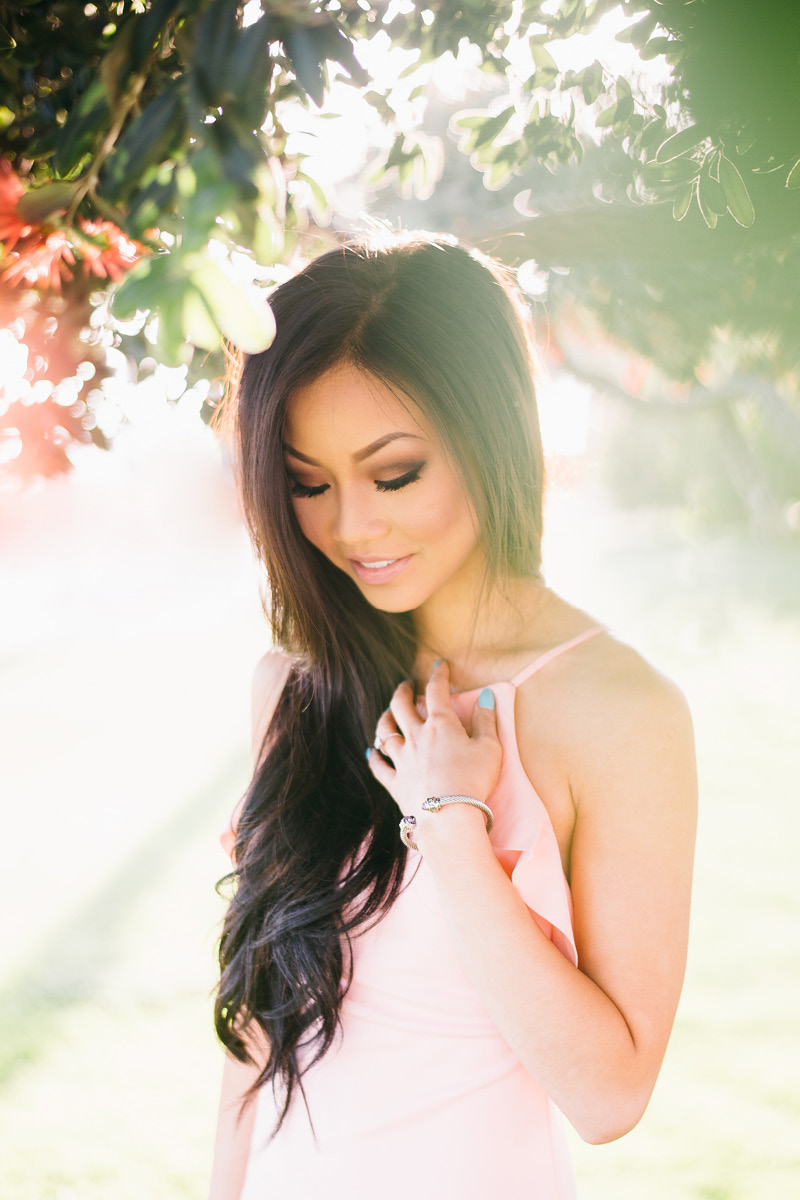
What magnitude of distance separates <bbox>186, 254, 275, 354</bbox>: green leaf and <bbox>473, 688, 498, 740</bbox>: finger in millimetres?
1113

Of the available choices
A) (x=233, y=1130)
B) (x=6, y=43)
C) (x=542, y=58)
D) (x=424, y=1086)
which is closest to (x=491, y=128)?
(x=542, y=58)

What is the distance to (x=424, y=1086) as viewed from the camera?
5.05ft

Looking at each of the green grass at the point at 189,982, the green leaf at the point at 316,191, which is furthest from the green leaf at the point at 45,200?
the green grass at the point at 189,982

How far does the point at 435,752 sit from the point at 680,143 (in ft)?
3.15

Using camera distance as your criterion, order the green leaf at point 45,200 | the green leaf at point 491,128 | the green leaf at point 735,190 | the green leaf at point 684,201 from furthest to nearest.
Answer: the green leaf at point 491,128
the green leaf at point 684,201
the green leaf at point 735,190
the green leaf at point 45,200

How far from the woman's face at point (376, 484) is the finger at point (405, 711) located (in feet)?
0.56

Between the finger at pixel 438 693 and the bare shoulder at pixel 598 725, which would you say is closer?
the bare shoulder at pixel 598 725

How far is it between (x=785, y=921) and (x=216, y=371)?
4637 mm

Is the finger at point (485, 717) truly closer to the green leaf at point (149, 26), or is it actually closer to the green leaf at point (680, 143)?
the green leaf at point (680, 143)

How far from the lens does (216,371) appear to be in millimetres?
1649

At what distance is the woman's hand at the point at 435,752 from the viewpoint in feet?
4.76

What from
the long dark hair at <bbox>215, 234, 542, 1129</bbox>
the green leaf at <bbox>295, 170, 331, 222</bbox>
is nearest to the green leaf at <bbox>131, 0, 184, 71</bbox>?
the green leaf at <bbox>295, 170, 331, 222</bbox>

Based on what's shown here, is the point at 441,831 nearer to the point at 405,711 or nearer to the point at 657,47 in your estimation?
the point at 405,711

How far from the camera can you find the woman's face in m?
1.52
